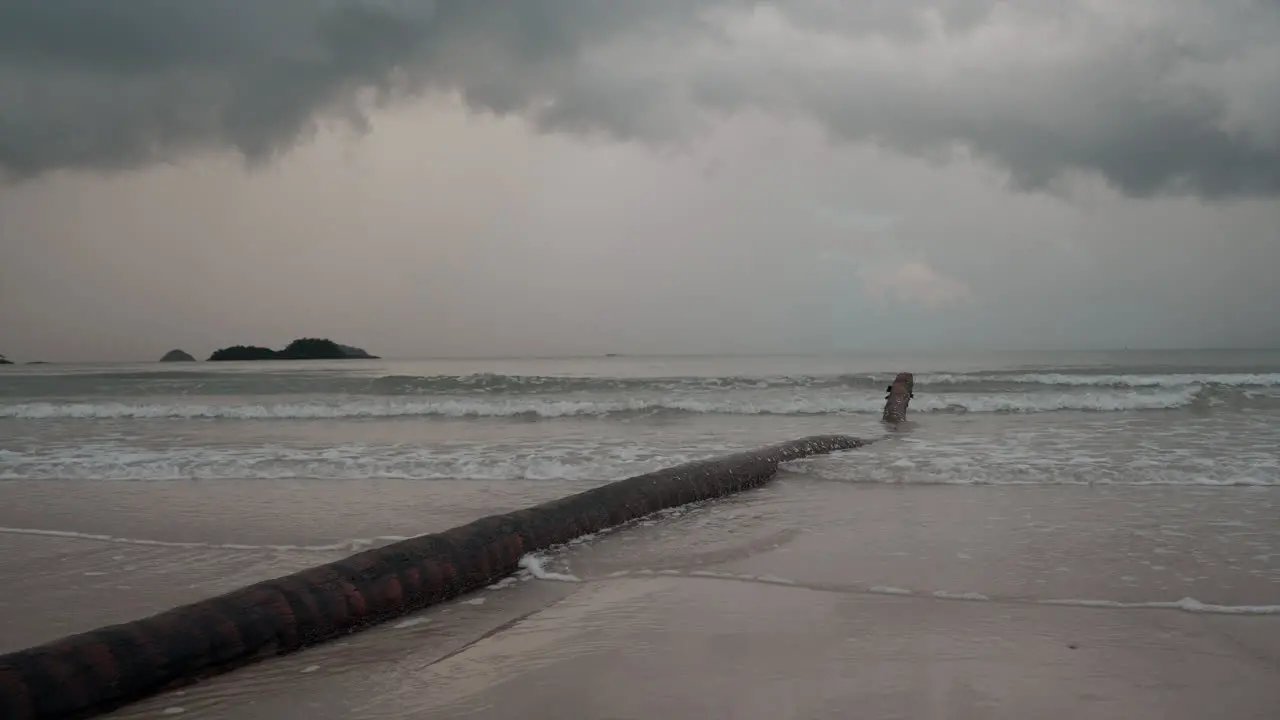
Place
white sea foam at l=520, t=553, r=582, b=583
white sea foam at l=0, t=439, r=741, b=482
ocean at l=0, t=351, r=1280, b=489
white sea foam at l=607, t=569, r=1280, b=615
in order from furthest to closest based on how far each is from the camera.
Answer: white sea foam at l=0, t=439, r=741, b=482 < ocean at l=0, t=351, r=1280, b=489 < white sea foam at l=520, t=553, r=582, b=583 < white sea foam at l=607, t=569, r=1280, b=615

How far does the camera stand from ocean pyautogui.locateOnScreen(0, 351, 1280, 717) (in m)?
2.67

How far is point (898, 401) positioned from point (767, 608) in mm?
11322

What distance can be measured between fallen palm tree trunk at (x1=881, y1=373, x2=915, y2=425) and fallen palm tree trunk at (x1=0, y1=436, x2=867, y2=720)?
386 inches

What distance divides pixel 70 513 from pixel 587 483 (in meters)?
4.21

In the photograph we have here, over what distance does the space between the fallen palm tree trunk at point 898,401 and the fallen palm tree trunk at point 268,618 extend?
9794 mm

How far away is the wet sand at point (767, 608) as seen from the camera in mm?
2523

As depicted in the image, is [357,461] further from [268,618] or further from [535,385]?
[535,385]

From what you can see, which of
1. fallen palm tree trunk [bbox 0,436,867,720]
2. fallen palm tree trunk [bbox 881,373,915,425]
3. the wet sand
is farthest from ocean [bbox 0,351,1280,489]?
fallen palm tree trunk [bbox 0,436,867,720]

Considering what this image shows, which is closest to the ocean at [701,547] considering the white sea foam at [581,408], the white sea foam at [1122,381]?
the white sea foam at [581,408]

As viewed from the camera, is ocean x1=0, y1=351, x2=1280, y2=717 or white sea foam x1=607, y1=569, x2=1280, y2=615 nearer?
ocean x1=0, y1=351, x2=1280, y2=717

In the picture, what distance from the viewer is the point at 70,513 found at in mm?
6188

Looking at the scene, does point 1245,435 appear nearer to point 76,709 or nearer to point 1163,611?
point 1163,611

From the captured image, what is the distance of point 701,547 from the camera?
15.6 feet

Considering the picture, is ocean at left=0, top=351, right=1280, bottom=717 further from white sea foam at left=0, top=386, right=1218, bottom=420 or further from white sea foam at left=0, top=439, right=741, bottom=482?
white sea foam at left=0, top=386, right=1218, bottom=420
